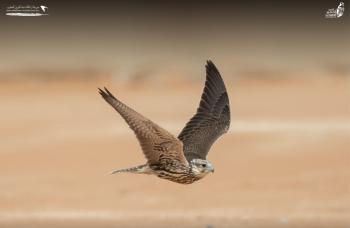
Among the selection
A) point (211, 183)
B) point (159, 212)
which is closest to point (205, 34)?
point (211, 183)

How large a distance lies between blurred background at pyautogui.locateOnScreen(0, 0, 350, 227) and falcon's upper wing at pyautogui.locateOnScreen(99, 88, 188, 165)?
2.15 meters

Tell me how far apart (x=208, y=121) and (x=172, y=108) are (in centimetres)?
447

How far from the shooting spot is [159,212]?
29.8ft

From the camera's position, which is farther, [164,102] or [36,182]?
[164,102]

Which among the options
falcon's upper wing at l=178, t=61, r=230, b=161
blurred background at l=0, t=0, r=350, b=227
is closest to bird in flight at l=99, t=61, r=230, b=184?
falcon's upper wing at l=178, t=61, r=230, b=161

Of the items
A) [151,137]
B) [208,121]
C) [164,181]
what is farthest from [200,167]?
[164,181]

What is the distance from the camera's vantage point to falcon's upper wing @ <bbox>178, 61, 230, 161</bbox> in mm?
7027

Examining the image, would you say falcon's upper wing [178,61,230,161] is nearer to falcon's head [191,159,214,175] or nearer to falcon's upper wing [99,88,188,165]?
falcon's head [191,159,214,175]

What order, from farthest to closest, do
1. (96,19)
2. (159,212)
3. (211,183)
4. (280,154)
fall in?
(96,19) → (280,154) → (211,183) → (159,212)

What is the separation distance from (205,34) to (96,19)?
1.18 m

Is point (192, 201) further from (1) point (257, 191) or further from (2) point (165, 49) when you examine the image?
(2) point (165, 49)

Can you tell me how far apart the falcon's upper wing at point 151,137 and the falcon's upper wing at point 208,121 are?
29 cm

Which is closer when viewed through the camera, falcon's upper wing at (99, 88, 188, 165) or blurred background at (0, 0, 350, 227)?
falcon's upper wing at (99, 88, 188, 165)

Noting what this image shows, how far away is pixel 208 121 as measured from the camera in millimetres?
7281
